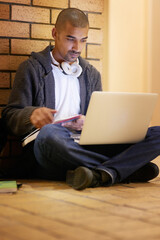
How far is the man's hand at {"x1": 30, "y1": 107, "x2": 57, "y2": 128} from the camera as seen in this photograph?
1.73 metres

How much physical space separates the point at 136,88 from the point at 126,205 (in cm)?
163

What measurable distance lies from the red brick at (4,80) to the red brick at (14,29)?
0.23 metres

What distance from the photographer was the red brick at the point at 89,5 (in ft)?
8.40

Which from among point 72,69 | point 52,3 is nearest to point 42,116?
point 72,69

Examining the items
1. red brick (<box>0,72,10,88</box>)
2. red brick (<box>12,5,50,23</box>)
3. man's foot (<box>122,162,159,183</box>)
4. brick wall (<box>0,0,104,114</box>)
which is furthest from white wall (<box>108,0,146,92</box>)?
man's foot (<box>122,162,159,183</box>)

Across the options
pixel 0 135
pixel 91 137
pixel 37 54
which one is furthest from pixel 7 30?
pixel 91 137

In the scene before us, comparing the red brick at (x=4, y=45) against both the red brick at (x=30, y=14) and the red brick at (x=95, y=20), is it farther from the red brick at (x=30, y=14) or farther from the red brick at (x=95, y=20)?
the red brick at (x=95, y=20)

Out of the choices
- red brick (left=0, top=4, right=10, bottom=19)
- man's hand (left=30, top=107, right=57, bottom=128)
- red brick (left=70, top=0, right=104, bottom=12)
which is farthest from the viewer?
red brick (left=70, top=0, right=104, bottom=12)

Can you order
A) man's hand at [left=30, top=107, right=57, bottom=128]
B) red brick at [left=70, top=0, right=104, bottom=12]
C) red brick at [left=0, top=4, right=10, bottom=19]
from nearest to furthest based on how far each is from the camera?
man's hand at [left=30, top=107, right=57, bottom=128] < red brick at [left=0, top=4, right=10, bottom=19] < red brick at [left=70, top=0, right=104, bottom=12]

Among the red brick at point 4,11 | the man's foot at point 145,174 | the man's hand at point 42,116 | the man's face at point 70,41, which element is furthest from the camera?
the red brick at point 4,11

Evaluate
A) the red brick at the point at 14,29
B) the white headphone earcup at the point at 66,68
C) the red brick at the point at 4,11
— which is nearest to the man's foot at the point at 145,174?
the white headphone earcup at the point at 66,68

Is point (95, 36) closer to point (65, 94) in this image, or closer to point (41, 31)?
point (41, 31)

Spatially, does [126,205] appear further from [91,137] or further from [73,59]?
[73,59]

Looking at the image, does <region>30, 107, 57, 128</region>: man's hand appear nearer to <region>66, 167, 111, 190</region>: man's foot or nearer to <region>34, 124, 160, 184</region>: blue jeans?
<region>34, 124, 160, 184</region>: blue jeans
